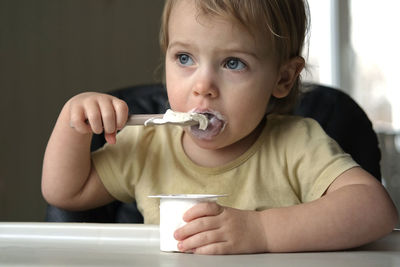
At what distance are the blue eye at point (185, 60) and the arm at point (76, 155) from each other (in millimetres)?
138

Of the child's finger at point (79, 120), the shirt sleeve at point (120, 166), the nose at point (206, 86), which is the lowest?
the shirt sleeve at point (120, 166)

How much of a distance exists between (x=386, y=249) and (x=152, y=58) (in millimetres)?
2709

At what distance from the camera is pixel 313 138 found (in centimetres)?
126

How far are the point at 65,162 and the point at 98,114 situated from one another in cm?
18

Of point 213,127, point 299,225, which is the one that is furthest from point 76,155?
point 299,225

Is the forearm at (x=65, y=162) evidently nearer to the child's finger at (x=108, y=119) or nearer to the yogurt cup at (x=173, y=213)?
the child's finger at (x=108, y=119)

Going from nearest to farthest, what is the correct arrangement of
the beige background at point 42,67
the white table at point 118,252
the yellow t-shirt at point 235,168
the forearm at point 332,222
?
1. the white table at point 118,252
2. the forearm at point 332,222
3. the yellow t-shirt at point 235,168
4. the beige background at point 42,67

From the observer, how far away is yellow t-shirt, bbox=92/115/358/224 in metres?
1.22

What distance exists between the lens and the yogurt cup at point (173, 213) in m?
0.89

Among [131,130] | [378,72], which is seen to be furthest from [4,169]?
[378,72]

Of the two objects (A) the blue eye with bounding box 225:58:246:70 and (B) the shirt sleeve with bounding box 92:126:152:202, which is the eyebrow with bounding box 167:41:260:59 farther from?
(B) the shirt sleeve with bounding box 92:126:152:202

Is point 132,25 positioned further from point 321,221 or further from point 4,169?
point 321,221

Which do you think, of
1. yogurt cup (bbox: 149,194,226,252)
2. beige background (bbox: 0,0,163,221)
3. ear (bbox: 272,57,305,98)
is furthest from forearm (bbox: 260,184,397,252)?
beige background (bbox: 0,0,163,221)

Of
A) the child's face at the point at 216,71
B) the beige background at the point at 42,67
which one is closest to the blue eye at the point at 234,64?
the child's face at the point at 216,71
